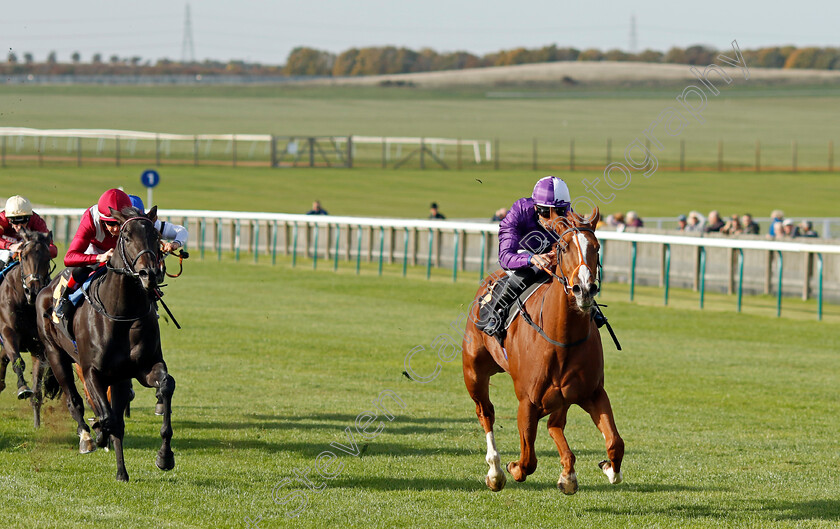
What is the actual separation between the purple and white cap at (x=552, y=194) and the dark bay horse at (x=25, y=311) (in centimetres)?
424

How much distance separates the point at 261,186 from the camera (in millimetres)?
52562

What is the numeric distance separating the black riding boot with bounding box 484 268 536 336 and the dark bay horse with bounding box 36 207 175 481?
6.64 ft

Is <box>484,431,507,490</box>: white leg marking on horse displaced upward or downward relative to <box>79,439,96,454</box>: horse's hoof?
upward

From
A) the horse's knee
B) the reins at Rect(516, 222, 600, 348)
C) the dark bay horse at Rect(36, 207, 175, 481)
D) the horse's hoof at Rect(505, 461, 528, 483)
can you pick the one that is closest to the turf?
the horse's hoof at Rect(505, 461, 528, 483)

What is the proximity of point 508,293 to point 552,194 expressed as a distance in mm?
734

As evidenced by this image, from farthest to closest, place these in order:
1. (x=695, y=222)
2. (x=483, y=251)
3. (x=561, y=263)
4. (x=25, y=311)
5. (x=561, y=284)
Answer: (x=695, y=222) → (x=483, y=251) → (x=25, y=311) → (x=561, y=284) → (x=561, y=263)

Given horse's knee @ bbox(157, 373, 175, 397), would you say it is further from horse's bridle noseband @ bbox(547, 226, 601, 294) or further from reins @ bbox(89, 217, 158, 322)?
horse's bridle noseband @ bbox(547, 226, 601, 294)

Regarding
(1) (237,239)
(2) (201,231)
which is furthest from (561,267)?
(2) (201,231)

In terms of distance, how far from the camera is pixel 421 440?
30.0 feet

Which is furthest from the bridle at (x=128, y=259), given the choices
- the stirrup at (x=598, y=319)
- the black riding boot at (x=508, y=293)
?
the stirrup at (x=598, y=319)

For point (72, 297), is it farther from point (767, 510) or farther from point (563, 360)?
point (767, 510)

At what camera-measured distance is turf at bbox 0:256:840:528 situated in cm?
691

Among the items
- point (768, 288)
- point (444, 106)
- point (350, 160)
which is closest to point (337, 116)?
point (444, 106)

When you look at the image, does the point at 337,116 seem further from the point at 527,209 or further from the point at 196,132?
the point at 527,209
